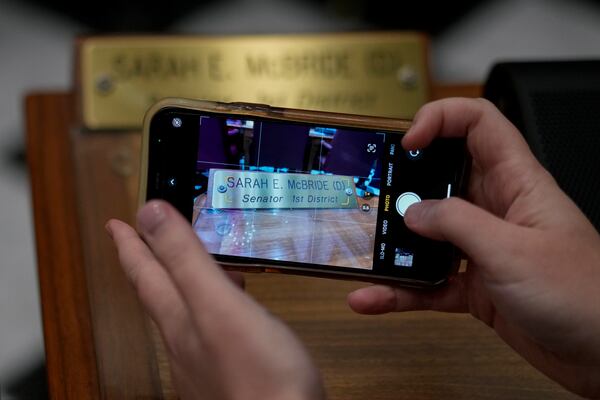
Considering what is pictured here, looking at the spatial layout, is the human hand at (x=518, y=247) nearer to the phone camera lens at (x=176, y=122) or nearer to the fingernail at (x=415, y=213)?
the fingernail at (x=415, y=213)

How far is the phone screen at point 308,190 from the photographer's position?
1.45ft

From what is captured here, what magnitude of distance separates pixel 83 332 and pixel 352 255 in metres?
0.19

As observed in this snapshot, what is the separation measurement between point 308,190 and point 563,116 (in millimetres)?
193

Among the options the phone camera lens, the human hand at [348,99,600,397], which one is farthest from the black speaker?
the phone camera lens

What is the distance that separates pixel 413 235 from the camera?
453mm

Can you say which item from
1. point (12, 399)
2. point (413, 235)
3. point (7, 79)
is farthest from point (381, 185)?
point (7, 79)

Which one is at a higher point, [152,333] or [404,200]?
[404,200]

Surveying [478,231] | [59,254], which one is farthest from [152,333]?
[478,231]

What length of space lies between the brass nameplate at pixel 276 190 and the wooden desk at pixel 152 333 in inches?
3.8

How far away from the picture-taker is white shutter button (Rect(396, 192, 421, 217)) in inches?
17.9

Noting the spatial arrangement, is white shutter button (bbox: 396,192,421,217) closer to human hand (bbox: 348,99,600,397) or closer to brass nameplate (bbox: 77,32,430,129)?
human hand (bbox: 348,99,600,397)

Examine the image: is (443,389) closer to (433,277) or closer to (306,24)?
(433,277)

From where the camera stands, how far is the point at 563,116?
51 cm

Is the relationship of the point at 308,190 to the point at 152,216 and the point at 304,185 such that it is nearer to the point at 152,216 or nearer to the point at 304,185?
the point at 304,185
